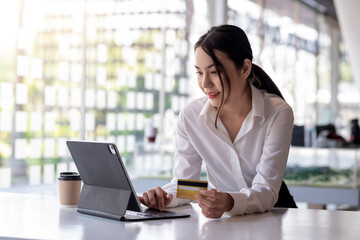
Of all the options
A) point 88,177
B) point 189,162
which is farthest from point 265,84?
point 88,177

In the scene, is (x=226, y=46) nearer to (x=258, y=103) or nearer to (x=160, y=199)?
(x=258, y=103)

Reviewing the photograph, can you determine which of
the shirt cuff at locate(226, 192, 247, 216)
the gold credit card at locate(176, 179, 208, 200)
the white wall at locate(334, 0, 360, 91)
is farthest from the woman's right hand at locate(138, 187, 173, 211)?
the white wall at locate(334, 0, 360, 91)

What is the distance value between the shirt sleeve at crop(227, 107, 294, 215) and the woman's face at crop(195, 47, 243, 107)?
240 mm

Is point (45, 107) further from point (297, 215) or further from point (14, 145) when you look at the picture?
point (297, 215)

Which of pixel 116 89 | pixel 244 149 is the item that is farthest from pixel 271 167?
pixel 116 89

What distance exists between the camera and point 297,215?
1.91m

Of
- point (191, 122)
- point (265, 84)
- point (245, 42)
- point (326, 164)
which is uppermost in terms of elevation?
point (245, 42)

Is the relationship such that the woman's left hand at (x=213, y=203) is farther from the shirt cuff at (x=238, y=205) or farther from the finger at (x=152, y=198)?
the finger at (x=152, y=198)

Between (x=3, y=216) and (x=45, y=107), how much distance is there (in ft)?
13.3

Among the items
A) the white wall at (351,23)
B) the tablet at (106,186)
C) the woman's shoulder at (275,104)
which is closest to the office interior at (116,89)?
the white wall at (351,23)

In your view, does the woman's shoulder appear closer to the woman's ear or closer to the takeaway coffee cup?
the woman's ear

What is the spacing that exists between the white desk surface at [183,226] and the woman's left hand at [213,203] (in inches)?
1.0

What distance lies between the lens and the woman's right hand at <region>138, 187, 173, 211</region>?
1.99 m

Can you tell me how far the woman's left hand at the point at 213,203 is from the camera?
5.85 ft
